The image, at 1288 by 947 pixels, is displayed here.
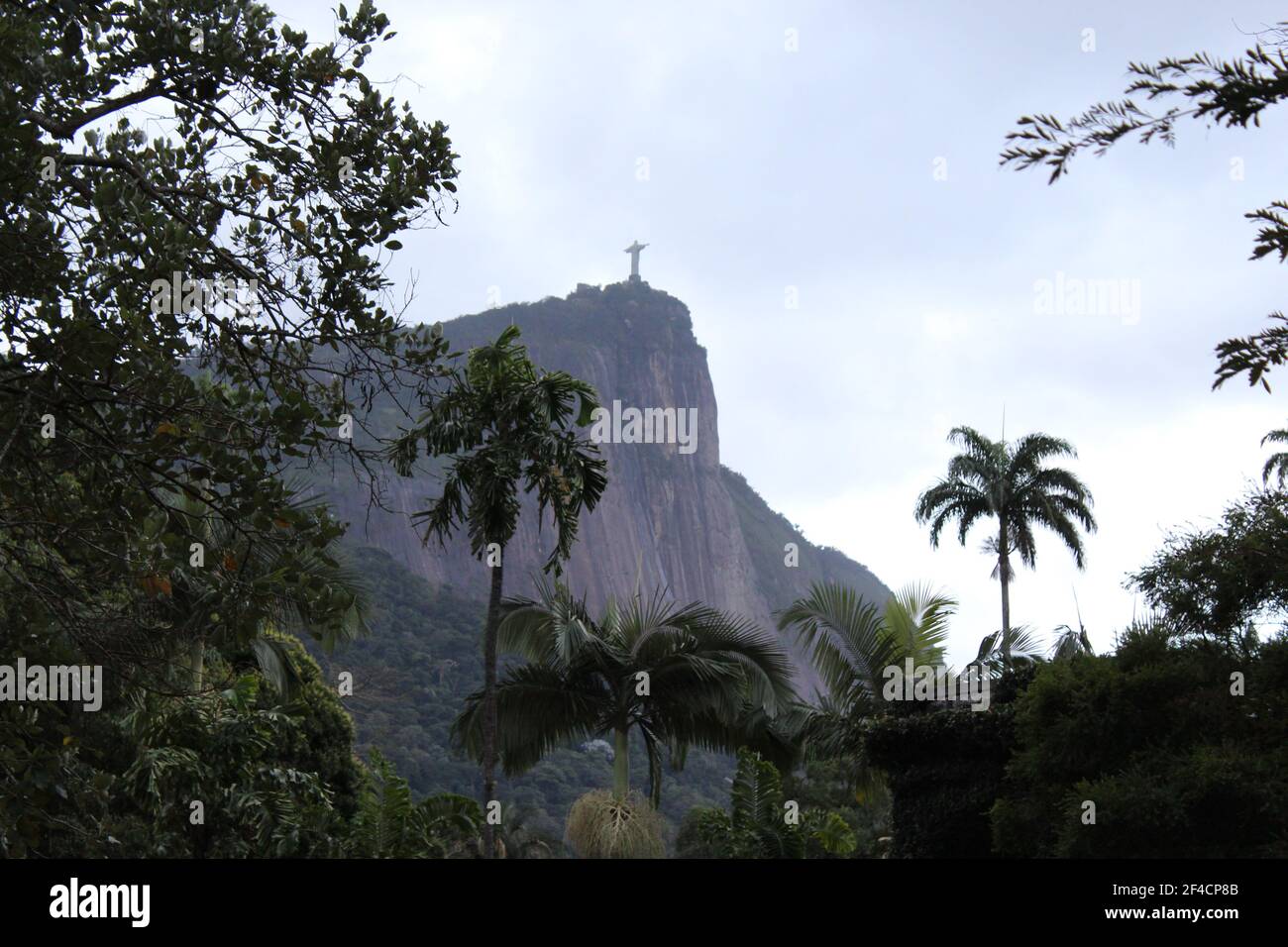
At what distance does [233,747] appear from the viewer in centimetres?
1230

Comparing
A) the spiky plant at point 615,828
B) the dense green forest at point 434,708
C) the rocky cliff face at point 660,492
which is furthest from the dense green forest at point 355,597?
the rocky cliff face at point 660,492

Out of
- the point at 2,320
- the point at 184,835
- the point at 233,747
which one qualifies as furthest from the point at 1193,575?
the point at 2,320

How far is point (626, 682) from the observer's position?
643 inches

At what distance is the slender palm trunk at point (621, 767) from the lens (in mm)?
15477

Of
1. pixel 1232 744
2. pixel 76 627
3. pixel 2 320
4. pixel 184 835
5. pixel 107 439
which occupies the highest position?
pixel 2 320

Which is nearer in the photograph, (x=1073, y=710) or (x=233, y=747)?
(x=233, y=747)

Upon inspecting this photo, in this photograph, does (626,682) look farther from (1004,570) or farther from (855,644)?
(1004,570)

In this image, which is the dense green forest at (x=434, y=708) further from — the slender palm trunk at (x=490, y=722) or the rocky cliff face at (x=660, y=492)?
the rocky cliff face at (x=660, y=492)

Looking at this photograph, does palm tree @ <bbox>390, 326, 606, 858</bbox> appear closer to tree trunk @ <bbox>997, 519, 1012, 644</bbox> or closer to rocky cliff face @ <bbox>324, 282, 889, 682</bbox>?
tree trunk @ <bbox>997, 519, 1012, 644</bbox>

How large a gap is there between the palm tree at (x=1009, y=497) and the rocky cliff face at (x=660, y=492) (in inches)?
3129

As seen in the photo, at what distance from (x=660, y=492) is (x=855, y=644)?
9898 cm
